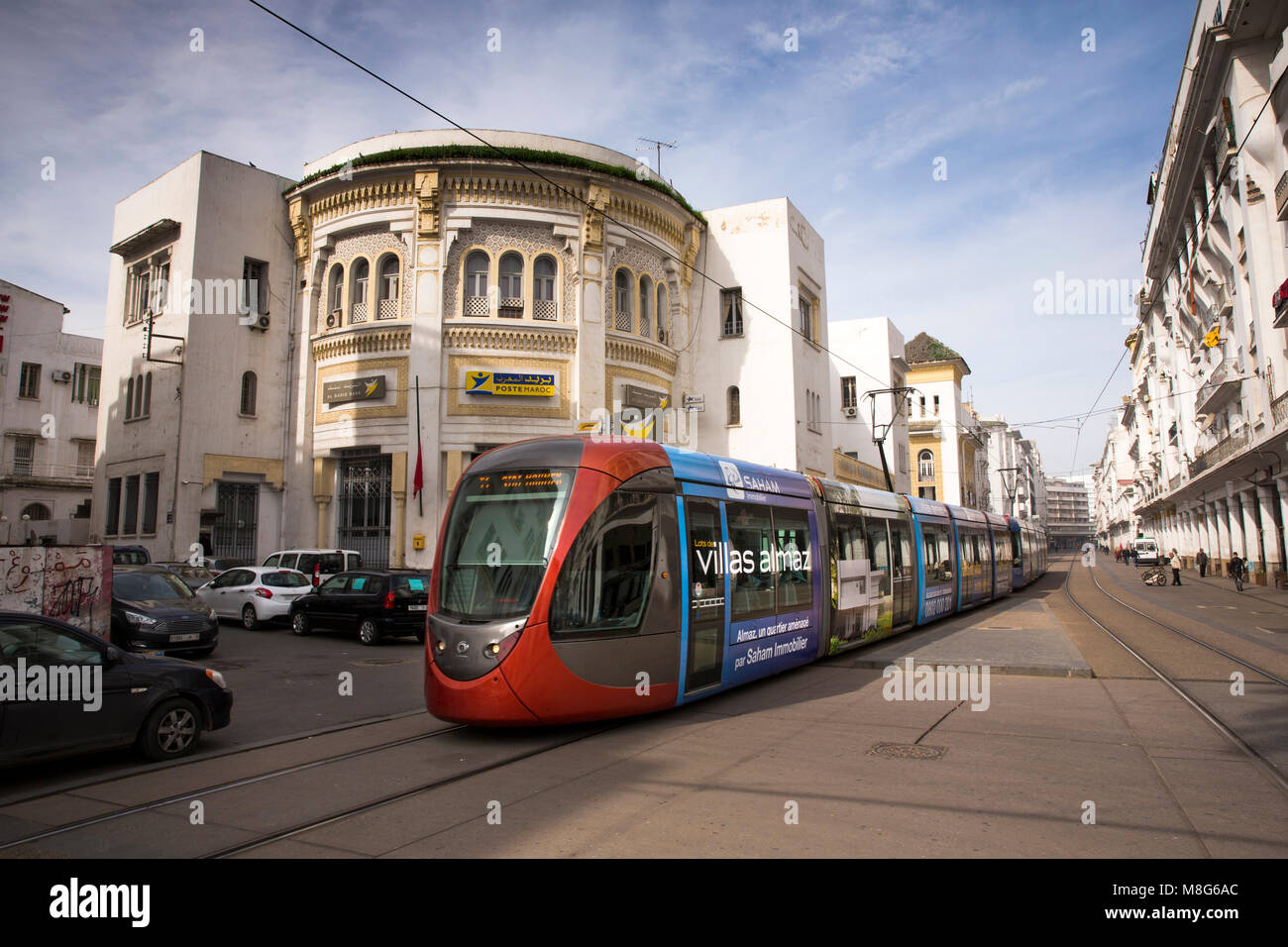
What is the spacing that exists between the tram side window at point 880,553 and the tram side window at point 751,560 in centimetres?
447

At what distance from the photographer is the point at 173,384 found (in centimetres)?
2903

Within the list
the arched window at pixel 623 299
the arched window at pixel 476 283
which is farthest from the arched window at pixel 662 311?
the arched window at pixel 476 283

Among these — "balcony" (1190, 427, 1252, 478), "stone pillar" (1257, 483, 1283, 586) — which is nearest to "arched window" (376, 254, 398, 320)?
"balcony" (1190, 427, 1252, 478)

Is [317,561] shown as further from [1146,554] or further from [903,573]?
[1146,554]

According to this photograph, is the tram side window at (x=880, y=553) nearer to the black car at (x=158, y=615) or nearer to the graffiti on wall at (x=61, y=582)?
the black car at (x=158, y=615)

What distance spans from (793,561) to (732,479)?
185cm

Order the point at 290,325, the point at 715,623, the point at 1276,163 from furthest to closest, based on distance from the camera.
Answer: the point at 290,325 < the point at 1276,163 < the point at 715,623

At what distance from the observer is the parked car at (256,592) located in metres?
19.6

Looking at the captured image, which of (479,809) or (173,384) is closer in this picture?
(479,809)

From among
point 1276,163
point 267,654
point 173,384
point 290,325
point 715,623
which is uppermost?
point 1276,163

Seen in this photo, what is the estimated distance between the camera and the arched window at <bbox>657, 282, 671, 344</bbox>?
31.6m
